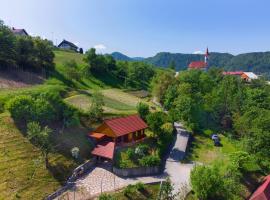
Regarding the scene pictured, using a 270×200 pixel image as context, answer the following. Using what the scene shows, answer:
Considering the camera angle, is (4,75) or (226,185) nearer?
(226,185)

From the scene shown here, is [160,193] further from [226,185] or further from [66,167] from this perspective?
[66,167]

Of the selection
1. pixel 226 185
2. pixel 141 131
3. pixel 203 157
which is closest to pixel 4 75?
pixel 141 131

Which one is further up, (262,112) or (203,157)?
(262,112)

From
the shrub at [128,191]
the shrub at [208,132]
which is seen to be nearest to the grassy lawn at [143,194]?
the shrub at [128,191]

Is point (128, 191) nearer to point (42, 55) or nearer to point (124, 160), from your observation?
point (124, 160)

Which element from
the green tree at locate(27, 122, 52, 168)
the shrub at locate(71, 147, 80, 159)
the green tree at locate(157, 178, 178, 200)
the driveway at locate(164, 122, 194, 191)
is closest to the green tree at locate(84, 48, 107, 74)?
the driveway at locate(164, 122, 194, 191)
